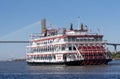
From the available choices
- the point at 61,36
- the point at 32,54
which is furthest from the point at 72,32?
the point at 32,54

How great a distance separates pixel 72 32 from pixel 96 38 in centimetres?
636

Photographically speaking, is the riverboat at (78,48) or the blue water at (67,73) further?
the riverboat at (78,48)

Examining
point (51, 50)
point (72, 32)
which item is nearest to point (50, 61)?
point (51, 50)

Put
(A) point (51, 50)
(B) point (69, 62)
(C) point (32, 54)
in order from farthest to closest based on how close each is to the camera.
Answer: (C) point (32, 54), (A) point (51, 50), (B) point (69, 62)

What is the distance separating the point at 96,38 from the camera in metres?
119

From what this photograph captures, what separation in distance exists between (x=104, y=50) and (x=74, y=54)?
26.7 ft

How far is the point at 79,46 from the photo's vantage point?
116 metres

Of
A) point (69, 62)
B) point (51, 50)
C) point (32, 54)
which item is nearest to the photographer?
point (69, 62)

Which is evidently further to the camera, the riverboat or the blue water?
the riverboat

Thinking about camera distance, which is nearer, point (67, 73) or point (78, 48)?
point (67, 73)

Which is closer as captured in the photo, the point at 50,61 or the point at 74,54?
the point at 74,54

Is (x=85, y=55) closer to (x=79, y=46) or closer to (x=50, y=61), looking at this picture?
(x=79, y=46)

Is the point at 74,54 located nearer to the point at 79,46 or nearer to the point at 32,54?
the point at 79,46

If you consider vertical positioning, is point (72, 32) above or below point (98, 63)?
above
